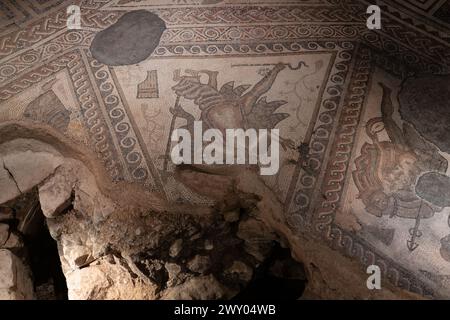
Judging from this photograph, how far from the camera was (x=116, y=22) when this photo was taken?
311 cm

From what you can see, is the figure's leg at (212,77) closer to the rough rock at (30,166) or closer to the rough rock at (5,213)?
the rough rock at (30,166)

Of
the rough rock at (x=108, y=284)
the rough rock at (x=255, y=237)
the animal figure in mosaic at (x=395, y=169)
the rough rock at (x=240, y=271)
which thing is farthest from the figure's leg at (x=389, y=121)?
the rough rock at (x=108, y=284)

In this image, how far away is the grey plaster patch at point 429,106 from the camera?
265 cm

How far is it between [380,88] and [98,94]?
5.15ft

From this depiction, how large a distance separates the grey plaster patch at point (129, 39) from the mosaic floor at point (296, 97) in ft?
0.06

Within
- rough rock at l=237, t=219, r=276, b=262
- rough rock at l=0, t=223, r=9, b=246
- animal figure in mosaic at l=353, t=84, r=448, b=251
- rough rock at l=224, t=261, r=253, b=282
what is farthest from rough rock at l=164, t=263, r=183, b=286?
animal figure in mosaic at l=353, t=84, r=448, b=251

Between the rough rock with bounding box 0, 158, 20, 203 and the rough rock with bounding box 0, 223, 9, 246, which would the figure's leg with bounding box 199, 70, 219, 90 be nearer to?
the rough rock with bounding box 0, 158, 20, 203

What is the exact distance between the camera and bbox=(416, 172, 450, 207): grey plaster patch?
2418mm

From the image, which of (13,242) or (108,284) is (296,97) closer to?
(108,284)

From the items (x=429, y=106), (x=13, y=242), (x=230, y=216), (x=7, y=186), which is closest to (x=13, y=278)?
(x=13, y=242)

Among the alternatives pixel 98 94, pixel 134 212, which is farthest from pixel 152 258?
pixel 98 94

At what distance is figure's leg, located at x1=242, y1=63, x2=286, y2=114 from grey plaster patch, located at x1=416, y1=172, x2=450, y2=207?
938mm

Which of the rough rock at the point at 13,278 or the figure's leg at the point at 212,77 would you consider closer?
the rough rock at the point at 13,278

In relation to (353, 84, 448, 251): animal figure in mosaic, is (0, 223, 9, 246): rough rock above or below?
below
